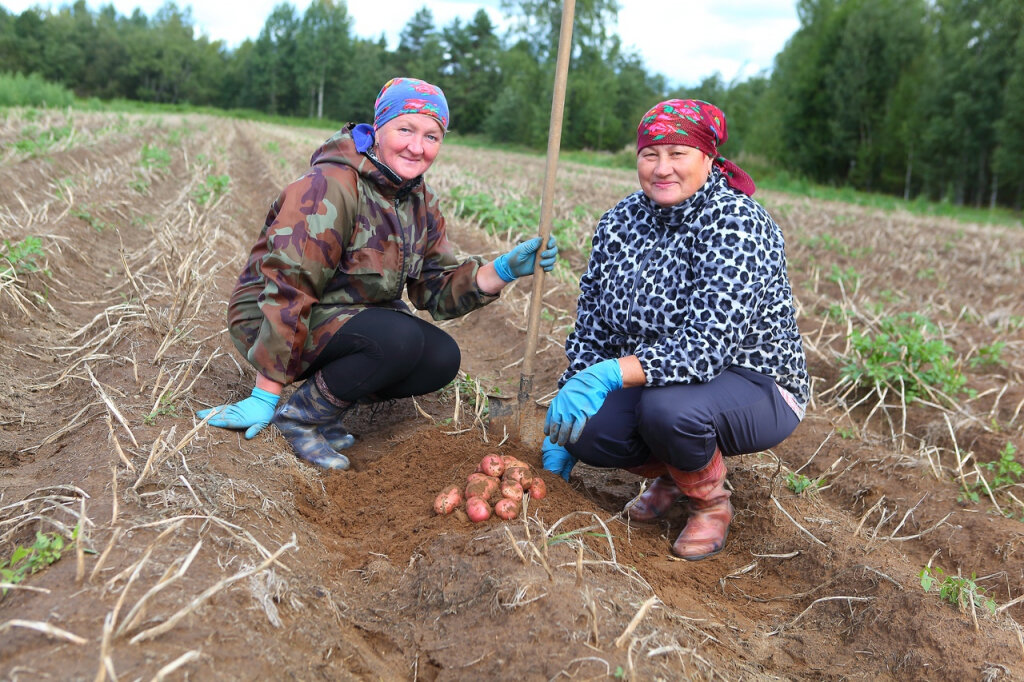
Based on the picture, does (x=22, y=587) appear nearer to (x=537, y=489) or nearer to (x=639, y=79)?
(x=537, y=489)

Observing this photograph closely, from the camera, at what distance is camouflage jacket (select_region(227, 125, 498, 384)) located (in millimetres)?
2807

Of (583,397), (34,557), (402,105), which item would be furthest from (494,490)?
(402,105)

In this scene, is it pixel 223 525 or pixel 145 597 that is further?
pixel 223 525

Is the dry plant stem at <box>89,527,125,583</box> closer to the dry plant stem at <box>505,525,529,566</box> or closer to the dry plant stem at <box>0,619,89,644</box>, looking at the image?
the dry plant stem at <box>0,619,89,644</box>

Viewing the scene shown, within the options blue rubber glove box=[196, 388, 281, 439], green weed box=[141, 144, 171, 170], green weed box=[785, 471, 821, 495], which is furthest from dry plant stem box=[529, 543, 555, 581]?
green weed box=[141, 144, 171, 170]

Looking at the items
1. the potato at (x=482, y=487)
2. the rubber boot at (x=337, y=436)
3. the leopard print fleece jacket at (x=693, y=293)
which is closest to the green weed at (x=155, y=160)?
the rubber boot at (x=337, y=436)

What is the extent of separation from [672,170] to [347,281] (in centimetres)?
138

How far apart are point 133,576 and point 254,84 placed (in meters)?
67.2

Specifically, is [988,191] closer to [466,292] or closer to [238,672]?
[466,292]

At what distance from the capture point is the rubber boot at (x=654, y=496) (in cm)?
302

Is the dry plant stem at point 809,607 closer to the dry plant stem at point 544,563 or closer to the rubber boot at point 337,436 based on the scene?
the dry plant stem at point 544,563

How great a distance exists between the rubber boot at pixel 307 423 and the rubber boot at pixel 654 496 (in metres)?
1.21

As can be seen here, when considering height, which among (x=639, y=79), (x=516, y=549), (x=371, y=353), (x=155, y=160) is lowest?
(x=516, y=549)

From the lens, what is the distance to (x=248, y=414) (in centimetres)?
286
